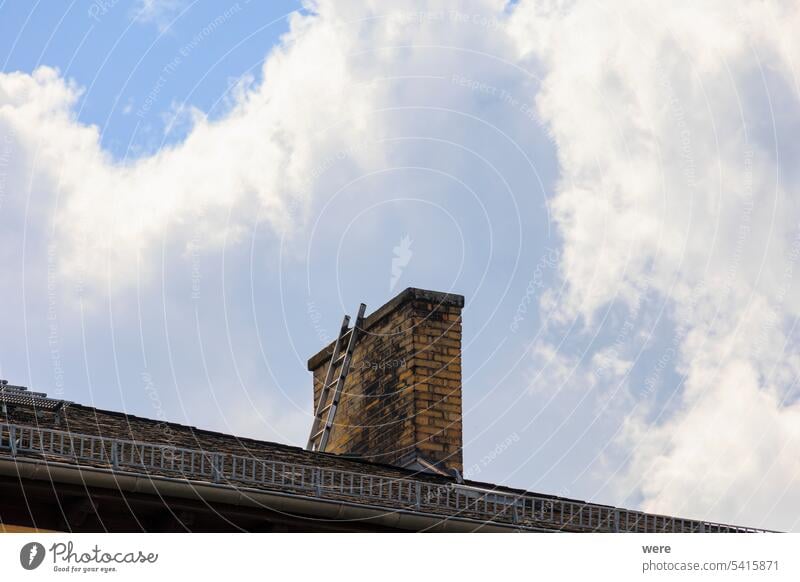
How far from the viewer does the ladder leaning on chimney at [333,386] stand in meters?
21.6

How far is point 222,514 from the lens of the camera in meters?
15.1

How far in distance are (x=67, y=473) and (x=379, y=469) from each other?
4.70 m

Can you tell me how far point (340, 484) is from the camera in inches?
645

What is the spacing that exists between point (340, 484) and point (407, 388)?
4.13m

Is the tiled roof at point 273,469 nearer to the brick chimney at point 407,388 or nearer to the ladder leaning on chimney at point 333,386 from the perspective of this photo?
the brick chimney at point 407,388

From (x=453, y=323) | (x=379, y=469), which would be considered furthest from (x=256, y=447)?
(x=453, y=323)

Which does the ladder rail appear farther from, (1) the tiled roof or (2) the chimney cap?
(1) the tiled roof

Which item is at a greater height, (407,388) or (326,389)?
(326,389)

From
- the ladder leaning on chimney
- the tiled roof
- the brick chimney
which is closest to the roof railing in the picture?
the tiled roof

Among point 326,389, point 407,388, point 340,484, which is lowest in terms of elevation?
point 340,484

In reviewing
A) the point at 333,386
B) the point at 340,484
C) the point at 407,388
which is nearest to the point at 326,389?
the point at 333,386

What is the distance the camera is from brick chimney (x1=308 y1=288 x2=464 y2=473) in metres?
20.0

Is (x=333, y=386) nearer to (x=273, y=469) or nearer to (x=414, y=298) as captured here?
(x=414, y=298)
